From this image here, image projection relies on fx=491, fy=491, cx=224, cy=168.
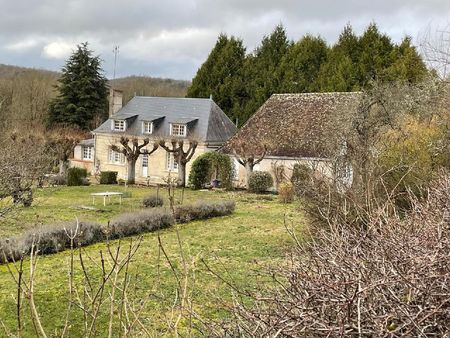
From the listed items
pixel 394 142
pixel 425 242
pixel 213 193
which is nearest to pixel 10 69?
pixel 213 193

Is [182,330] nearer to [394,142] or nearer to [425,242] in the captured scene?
[425,242]

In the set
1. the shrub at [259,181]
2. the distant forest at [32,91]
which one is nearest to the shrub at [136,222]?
the shrub at [259,181]

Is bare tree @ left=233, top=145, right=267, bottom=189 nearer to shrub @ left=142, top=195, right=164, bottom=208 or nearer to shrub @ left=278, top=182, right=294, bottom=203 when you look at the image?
shrub @ left=278, top=182, right=294, bottom=203

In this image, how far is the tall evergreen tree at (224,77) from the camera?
41406 millimetres

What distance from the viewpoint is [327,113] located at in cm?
2811

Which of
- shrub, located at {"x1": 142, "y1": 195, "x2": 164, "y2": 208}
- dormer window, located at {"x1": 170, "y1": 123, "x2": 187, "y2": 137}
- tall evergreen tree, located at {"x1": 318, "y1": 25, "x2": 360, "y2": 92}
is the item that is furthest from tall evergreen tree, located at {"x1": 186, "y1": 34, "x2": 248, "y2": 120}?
shrub, located at {"x1": 142, "y1": 195, "x2": 164, "y2": 208}

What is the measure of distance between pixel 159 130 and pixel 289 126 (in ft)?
29.5

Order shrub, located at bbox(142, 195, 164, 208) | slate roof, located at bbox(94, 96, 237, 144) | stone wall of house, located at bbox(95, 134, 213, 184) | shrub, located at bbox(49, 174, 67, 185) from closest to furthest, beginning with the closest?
shrub, located at bbox(142, 195, 164, 208) < shrub, located at bbox(49, 174, 67, 185) < slate roof, located at bbox(94, 96, 237, 144) < stone wall of house, located at bbox(95, 134, 213, 184)

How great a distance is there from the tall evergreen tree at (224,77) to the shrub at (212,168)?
1362 cm

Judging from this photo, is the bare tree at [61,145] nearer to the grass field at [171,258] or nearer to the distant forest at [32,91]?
the distant forest at [32,91]

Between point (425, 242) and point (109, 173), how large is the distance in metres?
28.4

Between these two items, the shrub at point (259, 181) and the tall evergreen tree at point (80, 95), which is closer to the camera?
the shrub at point (259, 181)

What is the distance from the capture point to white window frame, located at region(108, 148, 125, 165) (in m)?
34.3

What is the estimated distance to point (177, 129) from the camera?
1257 inches
